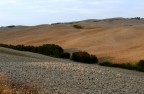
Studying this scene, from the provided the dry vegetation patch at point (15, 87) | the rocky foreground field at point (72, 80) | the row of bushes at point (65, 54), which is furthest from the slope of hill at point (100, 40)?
the dry vegetation patch at point (15, 87)

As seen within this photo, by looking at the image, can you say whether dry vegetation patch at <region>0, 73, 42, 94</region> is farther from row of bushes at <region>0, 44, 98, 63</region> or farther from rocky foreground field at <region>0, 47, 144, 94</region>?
row of bushes at <region>0, 44, 98, 63</region>

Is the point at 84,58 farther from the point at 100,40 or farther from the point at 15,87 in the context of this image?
the point at 100,40

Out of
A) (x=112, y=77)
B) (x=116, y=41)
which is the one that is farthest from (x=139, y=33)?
(x=112, y=77)

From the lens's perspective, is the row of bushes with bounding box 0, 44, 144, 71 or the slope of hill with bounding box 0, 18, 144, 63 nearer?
the row of bushes with bounding box 0, 44, 144, 71

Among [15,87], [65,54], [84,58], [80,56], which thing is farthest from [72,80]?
[65,54]

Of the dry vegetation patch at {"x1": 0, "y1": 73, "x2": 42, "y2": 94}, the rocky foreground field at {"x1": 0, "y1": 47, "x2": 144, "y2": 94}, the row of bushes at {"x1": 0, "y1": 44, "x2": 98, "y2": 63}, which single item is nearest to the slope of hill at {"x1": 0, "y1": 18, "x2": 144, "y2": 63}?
the row of bushes at {"x1": 0, "y1": 44, "x2": 98, "y2": 63}

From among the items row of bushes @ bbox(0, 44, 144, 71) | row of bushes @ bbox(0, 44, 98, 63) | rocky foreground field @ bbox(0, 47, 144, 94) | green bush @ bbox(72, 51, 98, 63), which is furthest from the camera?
row of bushes @ bbox(0, 44, 98, 63)

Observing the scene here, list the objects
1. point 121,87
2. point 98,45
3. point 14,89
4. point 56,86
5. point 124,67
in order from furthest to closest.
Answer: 1. point 98,45
2. point 124,67
3. point 121,87
4. point 56,86
5. point 14,89

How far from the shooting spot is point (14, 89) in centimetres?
1428

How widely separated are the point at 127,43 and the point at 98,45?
3.62 m

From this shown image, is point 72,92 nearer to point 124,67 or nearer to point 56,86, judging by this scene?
point 56,86

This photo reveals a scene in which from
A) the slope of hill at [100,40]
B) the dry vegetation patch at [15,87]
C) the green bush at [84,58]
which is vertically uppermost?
the slope of hill at [100,40]

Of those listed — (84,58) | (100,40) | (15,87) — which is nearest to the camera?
(15,87)

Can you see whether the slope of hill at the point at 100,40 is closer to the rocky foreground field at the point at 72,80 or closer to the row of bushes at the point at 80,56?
the row of bushes at the point at 80,56
